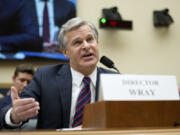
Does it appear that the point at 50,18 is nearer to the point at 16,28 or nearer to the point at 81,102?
the point at 16,28

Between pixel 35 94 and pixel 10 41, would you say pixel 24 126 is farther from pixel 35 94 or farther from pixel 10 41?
pixel 10 41

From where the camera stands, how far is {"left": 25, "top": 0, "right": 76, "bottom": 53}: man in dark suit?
12.8 feet

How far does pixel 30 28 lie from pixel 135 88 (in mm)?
2876

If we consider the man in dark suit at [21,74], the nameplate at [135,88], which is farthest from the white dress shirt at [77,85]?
the man in dark suit at [21,74]

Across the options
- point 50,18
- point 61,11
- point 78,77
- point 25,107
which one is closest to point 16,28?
point 50,18

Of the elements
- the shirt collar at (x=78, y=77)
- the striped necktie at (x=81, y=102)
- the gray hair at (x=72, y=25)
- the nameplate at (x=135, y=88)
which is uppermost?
the gray hair at (x=72, y=25)

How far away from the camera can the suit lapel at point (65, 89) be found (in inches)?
74.4

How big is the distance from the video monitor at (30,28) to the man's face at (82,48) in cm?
179

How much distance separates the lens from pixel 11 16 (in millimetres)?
3865

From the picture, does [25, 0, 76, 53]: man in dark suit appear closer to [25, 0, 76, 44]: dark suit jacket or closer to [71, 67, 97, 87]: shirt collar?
[25, 0, 76, 44]: dark suit jacket

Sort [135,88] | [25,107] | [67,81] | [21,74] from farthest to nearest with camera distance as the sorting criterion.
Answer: [21,74] → [67,81] → [25,107] → [135,88]

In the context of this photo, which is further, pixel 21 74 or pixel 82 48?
pixel 21 74

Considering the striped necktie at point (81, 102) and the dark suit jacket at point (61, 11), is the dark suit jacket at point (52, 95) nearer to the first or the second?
the striped necktie at point (81, 102)

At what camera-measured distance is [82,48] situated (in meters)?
2.09
